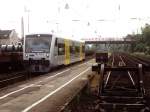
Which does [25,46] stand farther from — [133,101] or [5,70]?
[133,101]

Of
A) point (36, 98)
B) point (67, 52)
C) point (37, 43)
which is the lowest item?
point (36, 98)

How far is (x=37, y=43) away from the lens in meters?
33.7

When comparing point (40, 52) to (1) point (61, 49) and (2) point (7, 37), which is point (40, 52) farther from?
(2) point (7, 37)

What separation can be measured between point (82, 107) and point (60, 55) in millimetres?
21781

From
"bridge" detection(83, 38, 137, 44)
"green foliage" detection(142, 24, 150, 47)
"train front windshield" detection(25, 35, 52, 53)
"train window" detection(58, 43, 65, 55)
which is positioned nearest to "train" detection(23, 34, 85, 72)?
"train front windshield" detection(25, 35, 52, 53)

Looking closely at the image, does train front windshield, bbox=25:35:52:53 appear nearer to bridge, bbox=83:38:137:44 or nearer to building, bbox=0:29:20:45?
building, bbox=0:29:20:45

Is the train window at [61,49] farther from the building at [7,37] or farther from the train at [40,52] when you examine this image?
the building at [7,37]

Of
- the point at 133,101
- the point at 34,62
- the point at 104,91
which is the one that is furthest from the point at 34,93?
the point at 34,62

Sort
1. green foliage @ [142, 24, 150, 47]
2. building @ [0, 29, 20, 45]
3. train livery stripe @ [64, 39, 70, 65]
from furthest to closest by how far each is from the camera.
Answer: building @ [0, 29, 20, 45] < green foliage @ [142, 24, 150, 47] < train livery stripe @ [64, 39, 70, 65]

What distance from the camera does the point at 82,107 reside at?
1519 centimetres

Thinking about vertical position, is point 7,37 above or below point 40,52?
above

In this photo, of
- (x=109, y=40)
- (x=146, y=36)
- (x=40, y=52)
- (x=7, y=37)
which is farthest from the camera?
(x=109, y=40)

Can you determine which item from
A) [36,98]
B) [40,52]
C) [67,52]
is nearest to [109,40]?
[67,52]

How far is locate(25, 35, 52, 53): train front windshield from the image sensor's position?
110ft
